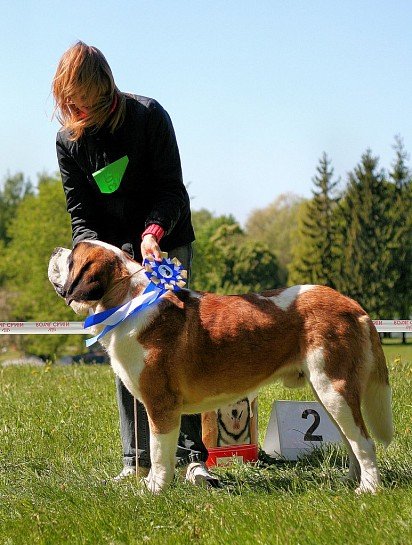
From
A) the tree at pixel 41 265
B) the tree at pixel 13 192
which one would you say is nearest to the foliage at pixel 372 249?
the tree at pixel 41 265

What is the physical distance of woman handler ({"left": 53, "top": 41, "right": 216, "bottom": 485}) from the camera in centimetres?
514

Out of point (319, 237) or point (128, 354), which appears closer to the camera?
point (128, 354)

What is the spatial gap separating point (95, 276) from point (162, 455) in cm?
112

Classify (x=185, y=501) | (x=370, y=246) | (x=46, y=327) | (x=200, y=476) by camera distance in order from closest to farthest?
(x=185, y=501), (x=200, y=476), (x=46, y=327), (x=370, y=246)

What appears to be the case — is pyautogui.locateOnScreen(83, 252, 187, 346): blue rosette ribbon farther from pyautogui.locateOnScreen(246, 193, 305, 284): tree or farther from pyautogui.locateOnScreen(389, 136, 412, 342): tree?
pyautogui.locateOnScreen(246, 193, 305, 284): tree

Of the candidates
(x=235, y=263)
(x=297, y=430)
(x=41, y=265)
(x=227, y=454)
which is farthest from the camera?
(x=235, y=263)

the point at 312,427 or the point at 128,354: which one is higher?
the point at 128,354

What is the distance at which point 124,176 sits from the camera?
5.45 metres

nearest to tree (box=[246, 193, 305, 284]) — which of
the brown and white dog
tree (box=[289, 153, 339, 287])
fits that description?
tree (box=[289, 153, 339, 287])

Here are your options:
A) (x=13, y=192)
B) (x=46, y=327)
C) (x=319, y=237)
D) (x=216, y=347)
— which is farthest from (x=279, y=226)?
(x=216, y=347)

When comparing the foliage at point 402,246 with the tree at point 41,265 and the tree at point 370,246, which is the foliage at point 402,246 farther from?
the tree at point 41,265

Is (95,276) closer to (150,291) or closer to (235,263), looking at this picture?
(150,291)

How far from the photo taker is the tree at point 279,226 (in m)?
74.5

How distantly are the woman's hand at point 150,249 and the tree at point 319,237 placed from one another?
177 feet
